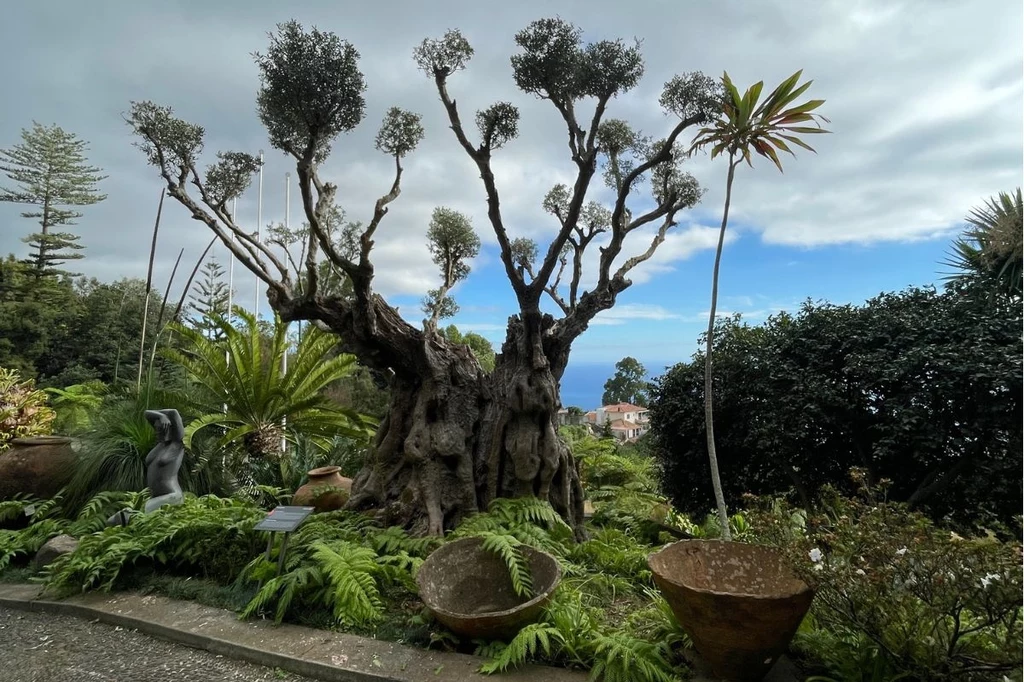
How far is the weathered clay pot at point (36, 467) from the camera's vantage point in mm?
6367

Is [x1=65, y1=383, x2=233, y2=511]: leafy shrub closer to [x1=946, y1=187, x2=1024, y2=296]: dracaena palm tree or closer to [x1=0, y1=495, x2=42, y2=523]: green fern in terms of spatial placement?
[x1=0, y1=495, x2=42, y2=523]: green fern

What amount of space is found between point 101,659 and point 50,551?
6.48ft

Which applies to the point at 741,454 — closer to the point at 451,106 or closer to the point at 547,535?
the point at 547,535

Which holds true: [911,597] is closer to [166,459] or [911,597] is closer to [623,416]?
[166,459]

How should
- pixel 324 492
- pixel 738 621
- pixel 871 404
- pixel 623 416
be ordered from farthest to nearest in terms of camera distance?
pixel 623 416, pixel 324 492, pixel 871 404, pixel 738 621

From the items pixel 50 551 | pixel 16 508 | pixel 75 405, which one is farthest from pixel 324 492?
pixel 75 405

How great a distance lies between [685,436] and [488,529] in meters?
2.84

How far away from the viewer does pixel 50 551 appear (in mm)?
4660

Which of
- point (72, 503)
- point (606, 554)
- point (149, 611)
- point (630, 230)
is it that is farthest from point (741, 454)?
point (72, 503)

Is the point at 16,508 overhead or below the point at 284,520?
below

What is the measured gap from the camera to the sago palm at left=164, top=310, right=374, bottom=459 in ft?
28.7

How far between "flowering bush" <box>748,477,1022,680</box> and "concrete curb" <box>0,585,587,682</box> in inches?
50.7

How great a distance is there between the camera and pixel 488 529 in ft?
15.6

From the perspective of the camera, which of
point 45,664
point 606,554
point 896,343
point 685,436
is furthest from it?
point 685,436
